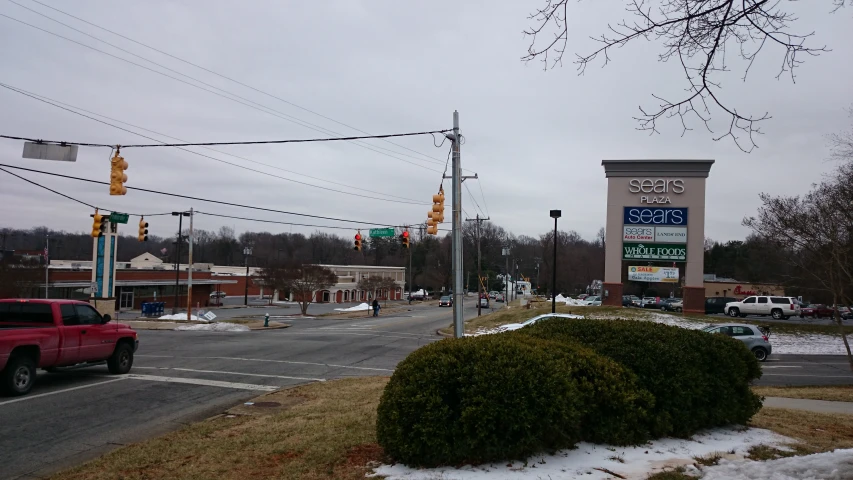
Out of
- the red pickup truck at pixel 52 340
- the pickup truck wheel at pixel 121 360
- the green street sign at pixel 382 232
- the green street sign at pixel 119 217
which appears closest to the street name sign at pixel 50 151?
the red pickup truck at pixel 52 340

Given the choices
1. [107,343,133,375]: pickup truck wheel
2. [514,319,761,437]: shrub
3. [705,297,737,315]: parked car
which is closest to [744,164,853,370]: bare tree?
[514,319,761,437]: shrub

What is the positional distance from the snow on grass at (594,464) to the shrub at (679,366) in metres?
0.37

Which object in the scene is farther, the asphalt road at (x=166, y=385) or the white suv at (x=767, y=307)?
the white suv at (x=767, y=307)

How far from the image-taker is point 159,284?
223ft

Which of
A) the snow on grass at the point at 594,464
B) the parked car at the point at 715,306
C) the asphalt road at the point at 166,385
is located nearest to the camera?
the snow on grass at the point at 594,464

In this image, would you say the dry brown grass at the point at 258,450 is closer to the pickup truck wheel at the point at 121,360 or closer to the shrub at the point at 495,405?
the shrub at the point at 495,405

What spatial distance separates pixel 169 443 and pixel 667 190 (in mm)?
33233

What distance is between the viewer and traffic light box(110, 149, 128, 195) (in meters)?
16.8

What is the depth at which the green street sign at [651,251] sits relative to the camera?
35.6 metres

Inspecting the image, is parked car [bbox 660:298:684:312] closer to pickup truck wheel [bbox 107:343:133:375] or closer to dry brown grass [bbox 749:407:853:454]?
dry brown grass [bbox 749:407:853:454]

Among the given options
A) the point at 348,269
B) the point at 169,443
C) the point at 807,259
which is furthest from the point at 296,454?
the point at 348,269

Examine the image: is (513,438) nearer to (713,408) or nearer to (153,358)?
(713,408)

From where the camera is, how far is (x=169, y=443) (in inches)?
305

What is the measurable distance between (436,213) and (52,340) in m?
10.7
